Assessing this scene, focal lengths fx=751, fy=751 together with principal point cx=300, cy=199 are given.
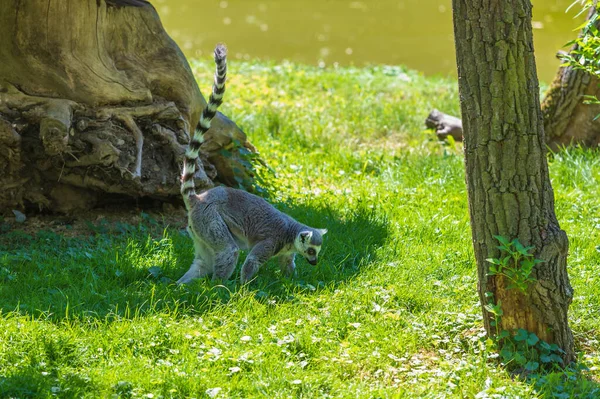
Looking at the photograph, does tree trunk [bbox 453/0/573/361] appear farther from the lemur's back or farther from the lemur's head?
the lemur's back

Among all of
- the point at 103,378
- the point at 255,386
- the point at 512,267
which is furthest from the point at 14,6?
the point at 512,267

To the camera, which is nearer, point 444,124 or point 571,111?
point 571,111

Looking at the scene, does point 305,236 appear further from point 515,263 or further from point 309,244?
point 515,263

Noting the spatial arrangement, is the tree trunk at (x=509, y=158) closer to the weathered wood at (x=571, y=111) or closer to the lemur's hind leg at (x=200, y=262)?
the lemur's hind leg at (x=200, y=262)

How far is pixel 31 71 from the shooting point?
5703mm

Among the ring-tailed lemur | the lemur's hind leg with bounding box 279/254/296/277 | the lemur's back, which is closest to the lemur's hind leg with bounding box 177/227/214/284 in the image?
the ring-tailed lemur

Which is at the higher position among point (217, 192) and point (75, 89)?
point (75, 89)

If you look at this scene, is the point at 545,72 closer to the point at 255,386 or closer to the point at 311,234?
the point at 311,234

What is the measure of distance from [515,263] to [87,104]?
351cm

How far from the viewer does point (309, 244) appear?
5.17 metres

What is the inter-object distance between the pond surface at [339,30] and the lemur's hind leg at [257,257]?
10.2m

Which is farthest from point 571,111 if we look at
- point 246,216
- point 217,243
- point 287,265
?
point 217,243

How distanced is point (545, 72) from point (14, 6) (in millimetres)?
11382

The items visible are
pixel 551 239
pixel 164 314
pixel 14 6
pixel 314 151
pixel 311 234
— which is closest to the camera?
pixel 551 239
